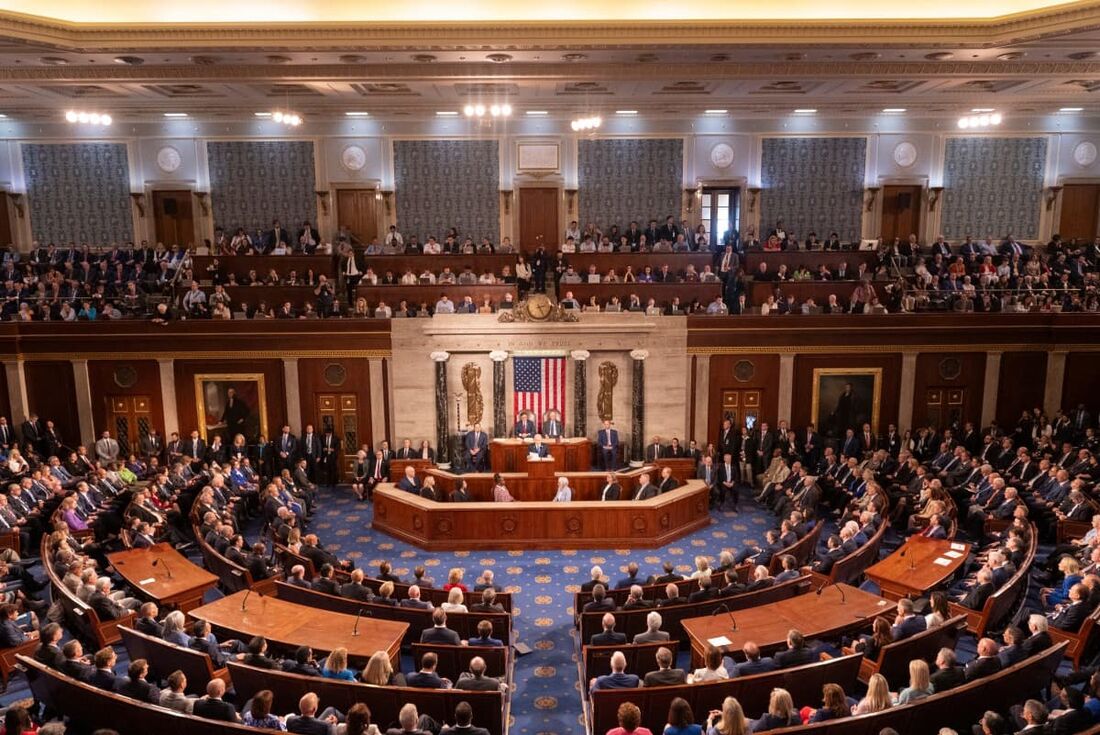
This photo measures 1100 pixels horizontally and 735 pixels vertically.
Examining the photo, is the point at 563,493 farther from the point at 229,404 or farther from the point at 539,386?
the point at 229,404

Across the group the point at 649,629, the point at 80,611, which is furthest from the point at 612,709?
the point at 80,611

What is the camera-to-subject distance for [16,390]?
57.7ft

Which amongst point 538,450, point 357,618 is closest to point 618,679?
point 357,618

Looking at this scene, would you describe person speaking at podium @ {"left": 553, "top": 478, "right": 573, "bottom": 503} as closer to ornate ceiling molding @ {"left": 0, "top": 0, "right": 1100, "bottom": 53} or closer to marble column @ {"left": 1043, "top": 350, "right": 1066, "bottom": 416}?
ornate ceiling molding @ {"left": 0, "top": 0, "right": 1100, "bottom": 53}

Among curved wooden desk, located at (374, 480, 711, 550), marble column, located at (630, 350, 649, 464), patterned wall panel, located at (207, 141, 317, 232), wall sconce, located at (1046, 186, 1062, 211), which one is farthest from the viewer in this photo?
wall sconce, located at (1046, 186, 1062, 211)

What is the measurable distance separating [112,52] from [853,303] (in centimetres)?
1493

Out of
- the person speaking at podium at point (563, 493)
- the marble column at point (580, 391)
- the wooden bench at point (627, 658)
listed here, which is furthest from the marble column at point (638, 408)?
the wooden bench at point (627, 658)

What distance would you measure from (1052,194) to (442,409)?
17.1 meters

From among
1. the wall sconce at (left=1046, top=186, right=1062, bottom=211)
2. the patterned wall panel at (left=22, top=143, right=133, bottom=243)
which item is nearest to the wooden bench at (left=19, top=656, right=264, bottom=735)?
the patterned wall panel at (left=22, top=143, right=133, bottom=243)

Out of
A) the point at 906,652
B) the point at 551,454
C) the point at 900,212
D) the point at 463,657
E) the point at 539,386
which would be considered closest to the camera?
the point at 906,652

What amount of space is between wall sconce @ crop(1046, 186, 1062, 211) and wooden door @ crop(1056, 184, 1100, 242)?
20 cm

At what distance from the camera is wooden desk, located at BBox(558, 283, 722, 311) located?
18812mm

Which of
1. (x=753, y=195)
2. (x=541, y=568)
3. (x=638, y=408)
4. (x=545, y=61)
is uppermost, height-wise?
(x=545, y=61)

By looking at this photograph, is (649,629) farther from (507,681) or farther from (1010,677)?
(1010,677)
